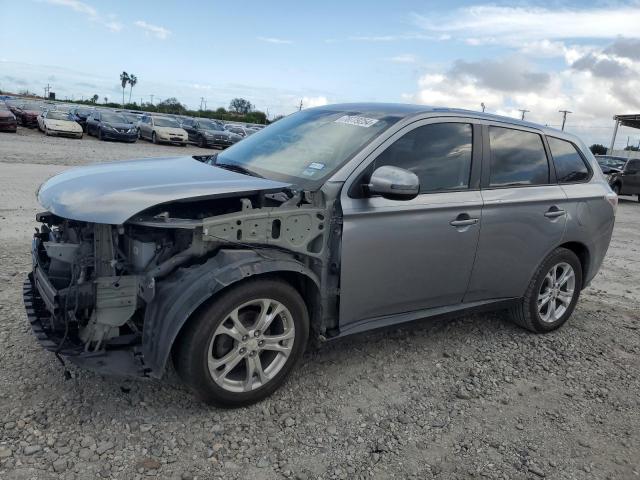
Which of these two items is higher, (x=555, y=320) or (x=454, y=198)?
(x=454, y=198)

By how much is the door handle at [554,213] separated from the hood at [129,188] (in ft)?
7.63

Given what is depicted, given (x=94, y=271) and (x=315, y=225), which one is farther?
(x=315, y=225)

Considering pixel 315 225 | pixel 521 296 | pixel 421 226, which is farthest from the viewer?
pixel 521 296

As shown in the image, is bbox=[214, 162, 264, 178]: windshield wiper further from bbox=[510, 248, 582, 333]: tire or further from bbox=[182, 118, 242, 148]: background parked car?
bbox=[182, 118, 242, 148]: background parked car

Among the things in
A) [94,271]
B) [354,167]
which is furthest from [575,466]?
[94,271]

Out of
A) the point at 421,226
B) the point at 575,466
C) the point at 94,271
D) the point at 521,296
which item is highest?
the point at 421,226

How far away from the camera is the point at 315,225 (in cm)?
315

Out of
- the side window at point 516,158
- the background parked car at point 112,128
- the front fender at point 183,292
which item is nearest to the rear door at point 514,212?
the side window at point 516,158

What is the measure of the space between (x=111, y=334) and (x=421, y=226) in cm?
200

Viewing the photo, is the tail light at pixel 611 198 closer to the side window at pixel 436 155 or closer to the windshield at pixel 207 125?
the side window at pixel 436 155

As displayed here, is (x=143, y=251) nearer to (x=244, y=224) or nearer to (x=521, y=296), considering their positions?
(x=244, y=224)

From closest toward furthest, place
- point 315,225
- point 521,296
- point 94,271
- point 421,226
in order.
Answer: point 94,271 → point 315,225 → point 421,226 → point 521,296

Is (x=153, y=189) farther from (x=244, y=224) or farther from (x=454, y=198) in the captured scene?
(x=454, y=198)

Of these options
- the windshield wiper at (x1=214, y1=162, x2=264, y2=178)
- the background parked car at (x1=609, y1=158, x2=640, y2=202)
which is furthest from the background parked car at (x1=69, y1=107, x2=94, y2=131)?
the windshield wiper at (x1=214, y1=162, x2=264, y2=178)
